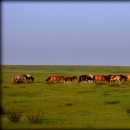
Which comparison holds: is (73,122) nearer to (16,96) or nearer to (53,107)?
(53,107)

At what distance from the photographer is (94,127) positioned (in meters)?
10.8

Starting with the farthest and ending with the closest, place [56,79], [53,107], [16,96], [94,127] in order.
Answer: [56,79], [16,96], [53,107], [94,127]

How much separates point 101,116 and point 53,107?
3222mm

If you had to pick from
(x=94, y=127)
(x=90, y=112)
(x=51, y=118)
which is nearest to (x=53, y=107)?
(x=90, y=112)

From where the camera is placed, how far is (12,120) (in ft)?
39.8

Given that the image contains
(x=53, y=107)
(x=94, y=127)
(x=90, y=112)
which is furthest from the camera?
(x=53, y=107)

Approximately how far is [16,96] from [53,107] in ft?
17.1

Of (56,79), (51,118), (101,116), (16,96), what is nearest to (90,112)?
(101,116)

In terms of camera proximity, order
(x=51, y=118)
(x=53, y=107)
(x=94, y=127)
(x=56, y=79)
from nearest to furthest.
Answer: (x=94, y=127) < (x=51, y=118) < (x=53, y=107) < (x=56, y=79)

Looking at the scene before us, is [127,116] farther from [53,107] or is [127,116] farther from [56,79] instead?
[56,79]

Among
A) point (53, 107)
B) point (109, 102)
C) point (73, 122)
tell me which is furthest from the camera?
point (109, 102)

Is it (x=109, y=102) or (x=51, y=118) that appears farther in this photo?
(x=109, y=102)

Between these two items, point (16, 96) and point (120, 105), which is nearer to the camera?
point (120, 105)

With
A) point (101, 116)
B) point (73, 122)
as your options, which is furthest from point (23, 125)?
point (101, 116)
